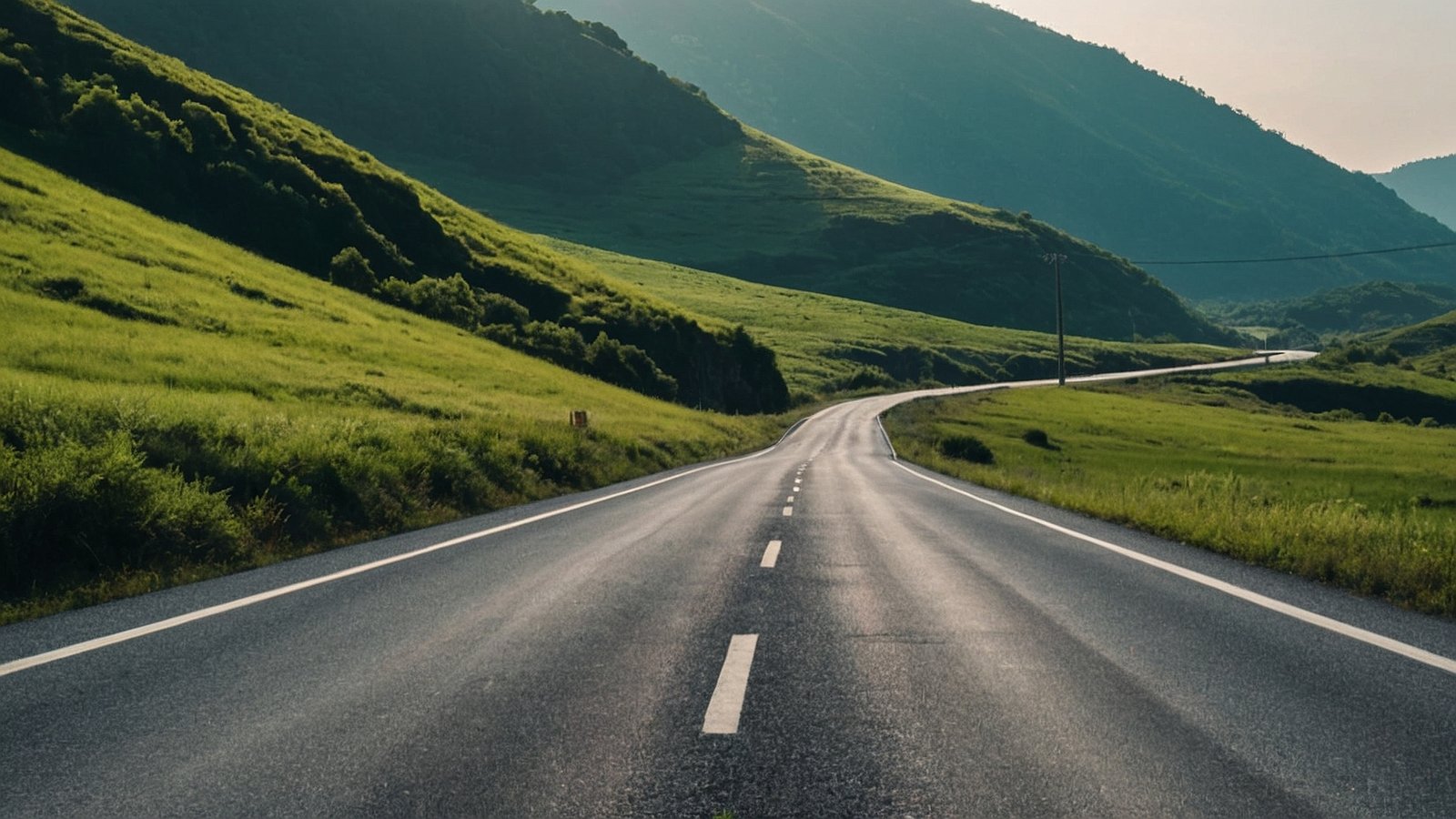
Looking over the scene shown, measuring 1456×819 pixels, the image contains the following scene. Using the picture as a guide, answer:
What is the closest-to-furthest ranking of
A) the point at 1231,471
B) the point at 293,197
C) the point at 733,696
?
the point at 733,696, the point at 1231,471, the point at 293,197

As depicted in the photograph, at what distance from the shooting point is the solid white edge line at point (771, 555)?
995 centimetres

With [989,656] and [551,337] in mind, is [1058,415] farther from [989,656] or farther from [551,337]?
[989,656]

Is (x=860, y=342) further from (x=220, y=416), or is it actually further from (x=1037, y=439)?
(x=220, y=416)

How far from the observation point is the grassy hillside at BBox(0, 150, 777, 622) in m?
9.58

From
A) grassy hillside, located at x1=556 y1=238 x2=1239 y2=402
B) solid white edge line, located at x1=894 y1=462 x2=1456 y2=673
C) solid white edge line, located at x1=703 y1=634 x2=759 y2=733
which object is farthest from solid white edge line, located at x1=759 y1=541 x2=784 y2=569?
grassy hillside, located at x1=556 y1=238 x2=1239 y2=402

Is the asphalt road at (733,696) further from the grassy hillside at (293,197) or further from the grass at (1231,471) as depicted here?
the grassy hillside at (293,197)

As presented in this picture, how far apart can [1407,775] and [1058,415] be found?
244 ft

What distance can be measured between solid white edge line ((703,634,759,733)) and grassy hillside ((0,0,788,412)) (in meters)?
52.5

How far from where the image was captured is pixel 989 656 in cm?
609

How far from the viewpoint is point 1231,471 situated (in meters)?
28.6

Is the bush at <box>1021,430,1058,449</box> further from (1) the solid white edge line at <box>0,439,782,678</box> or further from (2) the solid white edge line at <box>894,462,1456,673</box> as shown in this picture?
(1) the solid white edge line at <box>0,439,782,678</box>

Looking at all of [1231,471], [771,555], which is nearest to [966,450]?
[1231,471]

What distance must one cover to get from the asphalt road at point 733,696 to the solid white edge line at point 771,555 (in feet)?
1.12

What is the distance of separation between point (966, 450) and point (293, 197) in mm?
42897
